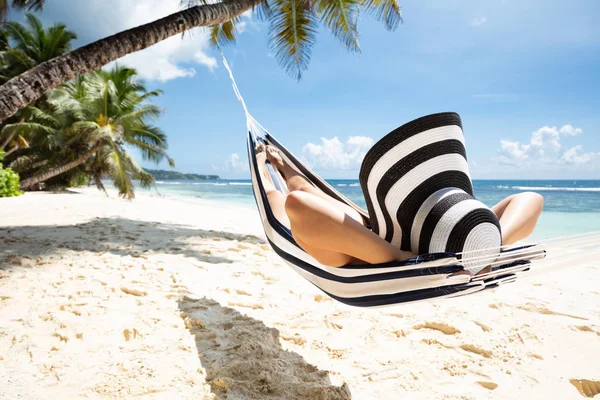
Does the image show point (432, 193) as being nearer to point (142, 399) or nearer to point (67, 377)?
point (142, 399)

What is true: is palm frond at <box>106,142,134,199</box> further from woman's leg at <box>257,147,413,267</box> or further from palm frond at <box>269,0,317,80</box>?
woman's leg at <box>257,147,413,267</box>

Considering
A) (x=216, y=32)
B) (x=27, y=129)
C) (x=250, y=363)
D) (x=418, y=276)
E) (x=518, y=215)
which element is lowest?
(x=250, y=363)

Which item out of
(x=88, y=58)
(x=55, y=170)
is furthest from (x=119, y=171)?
(x=88, y=58)

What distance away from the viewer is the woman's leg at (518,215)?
1072 millimetres

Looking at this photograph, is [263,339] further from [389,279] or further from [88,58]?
[88,58]

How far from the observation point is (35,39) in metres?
9.95

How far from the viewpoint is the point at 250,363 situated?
4.12 ft

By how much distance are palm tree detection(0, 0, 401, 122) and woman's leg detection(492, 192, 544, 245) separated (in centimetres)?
264

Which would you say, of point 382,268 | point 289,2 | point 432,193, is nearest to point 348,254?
point 382,268

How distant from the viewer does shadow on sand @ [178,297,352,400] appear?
113 cm

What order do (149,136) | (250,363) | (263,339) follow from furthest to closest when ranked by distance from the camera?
(149,136)
(263,339)
(250,363)

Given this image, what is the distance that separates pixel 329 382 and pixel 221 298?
89 centimetres

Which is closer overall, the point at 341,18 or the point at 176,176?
the point at 341,18

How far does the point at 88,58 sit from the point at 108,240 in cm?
151
